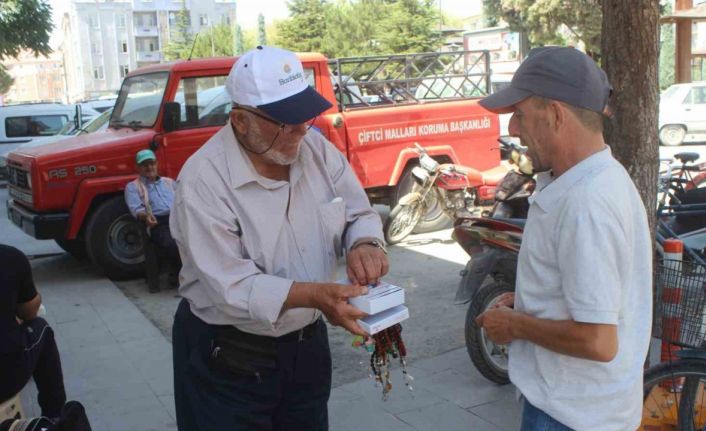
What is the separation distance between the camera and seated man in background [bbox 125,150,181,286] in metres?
7.35

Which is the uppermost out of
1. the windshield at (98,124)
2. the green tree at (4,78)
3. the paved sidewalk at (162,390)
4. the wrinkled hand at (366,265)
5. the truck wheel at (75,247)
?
the green tree at (4,78)

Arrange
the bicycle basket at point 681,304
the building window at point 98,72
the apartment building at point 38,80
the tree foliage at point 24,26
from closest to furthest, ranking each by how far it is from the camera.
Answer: the bicycle basket at point 681,304 < the tree foliage at point 24,26 < the building window at point 98,72 < the apartment building at point 38,80

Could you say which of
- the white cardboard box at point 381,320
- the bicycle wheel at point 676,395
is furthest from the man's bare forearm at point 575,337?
the bicycle wheel at point 676,395

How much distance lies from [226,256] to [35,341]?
1.95 meters

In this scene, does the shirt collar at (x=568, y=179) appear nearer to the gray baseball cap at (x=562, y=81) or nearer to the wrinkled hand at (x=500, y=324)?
the gray baseball cap at (x=562, y=81)

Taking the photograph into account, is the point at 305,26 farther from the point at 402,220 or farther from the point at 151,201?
the point at 151,201

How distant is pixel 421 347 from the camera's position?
5.46 meters

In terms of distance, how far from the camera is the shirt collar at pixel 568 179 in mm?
1875

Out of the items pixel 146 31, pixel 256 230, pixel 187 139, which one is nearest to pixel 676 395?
pixel 256 230

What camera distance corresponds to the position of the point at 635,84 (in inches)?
144

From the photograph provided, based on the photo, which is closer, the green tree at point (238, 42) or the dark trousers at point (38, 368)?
the dark trousers at point (38, 368)

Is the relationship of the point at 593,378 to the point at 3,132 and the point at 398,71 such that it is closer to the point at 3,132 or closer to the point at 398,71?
the point at 398,71

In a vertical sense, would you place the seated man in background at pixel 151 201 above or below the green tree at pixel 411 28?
below

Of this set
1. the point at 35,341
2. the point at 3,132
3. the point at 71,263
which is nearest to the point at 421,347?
the point at 35,341
